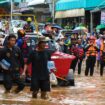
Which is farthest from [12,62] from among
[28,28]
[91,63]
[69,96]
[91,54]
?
[28,28]

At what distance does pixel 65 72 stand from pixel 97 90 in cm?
112

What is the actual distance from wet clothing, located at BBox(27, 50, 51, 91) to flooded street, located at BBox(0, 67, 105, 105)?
1.32ft

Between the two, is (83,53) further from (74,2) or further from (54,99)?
(74,2)

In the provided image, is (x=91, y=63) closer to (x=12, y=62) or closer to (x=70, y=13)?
(x=12, y=62)

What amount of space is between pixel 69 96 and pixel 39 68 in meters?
1.55

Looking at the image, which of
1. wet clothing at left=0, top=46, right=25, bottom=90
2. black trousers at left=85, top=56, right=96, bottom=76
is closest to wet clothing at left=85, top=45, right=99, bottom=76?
black trousers at left=85, top=56, right=96, bottom=76

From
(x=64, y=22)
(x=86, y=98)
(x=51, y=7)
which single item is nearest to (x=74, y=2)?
(x=64, y=22)

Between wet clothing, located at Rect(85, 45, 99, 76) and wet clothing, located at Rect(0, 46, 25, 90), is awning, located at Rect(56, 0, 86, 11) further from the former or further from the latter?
wet clothing, located at Rect(0, 46, 25, 90)

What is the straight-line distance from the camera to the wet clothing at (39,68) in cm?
1277

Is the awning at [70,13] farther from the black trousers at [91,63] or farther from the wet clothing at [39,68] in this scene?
the wet clothing at [39,68]

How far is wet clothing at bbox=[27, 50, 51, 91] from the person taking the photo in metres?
12.8

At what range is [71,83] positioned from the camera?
16438 mm

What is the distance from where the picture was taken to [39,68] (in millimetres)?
12789

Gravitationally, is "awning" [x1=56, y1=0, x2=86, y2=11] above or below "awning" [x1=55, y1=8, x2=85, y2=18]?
above
